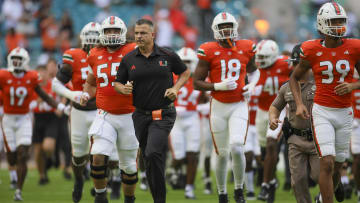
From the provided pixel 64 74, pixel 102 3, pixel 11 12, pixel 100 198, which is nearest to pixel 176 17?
pixel 102 3

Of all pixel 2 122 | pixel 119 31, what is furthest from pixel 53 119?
pixel 119 31

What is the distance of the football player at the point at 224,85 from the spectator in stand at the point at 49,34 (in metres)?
12.3

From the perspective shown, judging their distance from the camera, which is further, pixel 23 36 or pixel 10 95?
pixel 23 36

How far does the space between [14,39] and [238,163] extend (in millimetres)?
13333

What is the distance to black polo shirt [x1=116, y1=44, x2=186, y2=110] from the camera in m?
8.15

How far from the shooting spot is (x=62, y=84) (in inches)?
Answer: 402

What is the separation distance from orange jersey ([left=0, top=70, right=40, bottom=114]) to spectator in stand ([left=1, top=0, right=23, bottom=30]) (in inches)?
409

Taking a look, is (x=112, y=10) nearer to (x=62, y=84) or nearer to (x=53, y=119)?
(x=53, y=119)

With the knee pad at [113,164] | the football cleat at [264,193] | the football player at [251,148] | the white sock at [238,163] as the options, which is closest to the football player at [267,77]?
the football player at [251,148]

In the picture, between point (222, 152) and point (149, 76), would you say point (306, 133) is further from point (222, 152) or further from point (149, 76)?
point (149, 76)

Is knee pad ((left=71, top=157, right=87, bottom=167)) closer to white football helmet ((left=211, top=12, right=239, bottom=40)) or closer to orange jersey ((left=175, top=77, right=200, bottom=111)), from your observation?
orange jersey ((left=175, top=77, right=200, bottom=111))

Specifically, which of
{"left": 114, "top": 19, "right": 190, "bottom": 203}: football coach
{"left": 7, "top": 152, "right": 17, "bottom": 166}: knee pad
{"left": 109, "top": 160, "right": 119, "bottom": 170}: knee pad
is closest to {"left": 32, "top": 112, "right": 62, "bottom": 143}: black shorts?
{"left": 7, "top": 152, "right": 17, "bottom": 166}: knee pad

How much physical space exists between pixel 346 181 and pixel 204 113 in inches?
116

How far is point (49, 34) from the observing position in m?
21.1
